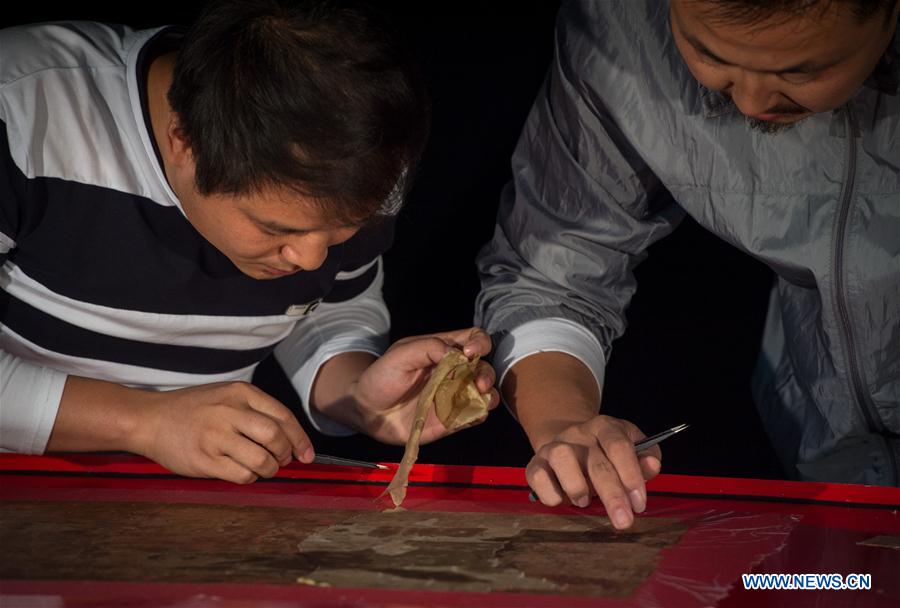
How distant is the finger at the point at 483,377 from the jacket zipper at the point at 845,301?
14.7 inches

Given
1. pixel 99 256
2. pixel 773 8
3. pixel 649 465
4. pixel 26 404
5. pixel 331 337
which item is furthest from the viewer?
pixel 331 337

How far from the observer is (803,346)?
1.27 m

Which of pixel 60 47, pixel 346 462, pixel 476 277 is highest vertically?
pixel 60 47

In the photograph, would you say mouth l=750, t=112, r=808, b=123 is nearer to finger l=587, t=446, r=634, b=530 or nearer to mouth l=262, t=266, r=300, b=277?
finger l=587, t=446, r=634, b=530

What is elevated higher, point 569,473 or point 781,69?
point 781,69

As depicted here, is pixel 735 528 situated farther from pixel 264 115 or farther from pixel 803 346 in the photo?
pixel 264 115

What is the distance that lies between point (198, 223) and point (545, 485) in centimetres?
47

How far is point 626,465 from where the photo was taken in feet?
3.09

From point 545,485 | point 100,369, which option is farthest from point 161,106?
point 545,485

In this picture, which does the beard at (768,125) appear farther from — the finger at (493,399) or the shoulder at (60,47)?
the shoulder at (60,47)

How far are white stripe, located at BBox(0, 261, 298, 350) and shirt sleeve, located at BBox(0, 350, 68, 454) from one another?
0.11 meters

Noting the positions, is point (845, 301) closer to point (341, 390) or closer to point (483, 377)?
point (483, 377)

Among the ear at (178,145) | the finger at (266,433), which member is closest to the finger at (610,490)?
the finger at (266,433)

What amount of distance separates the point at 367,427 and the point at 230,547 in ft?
1.35
